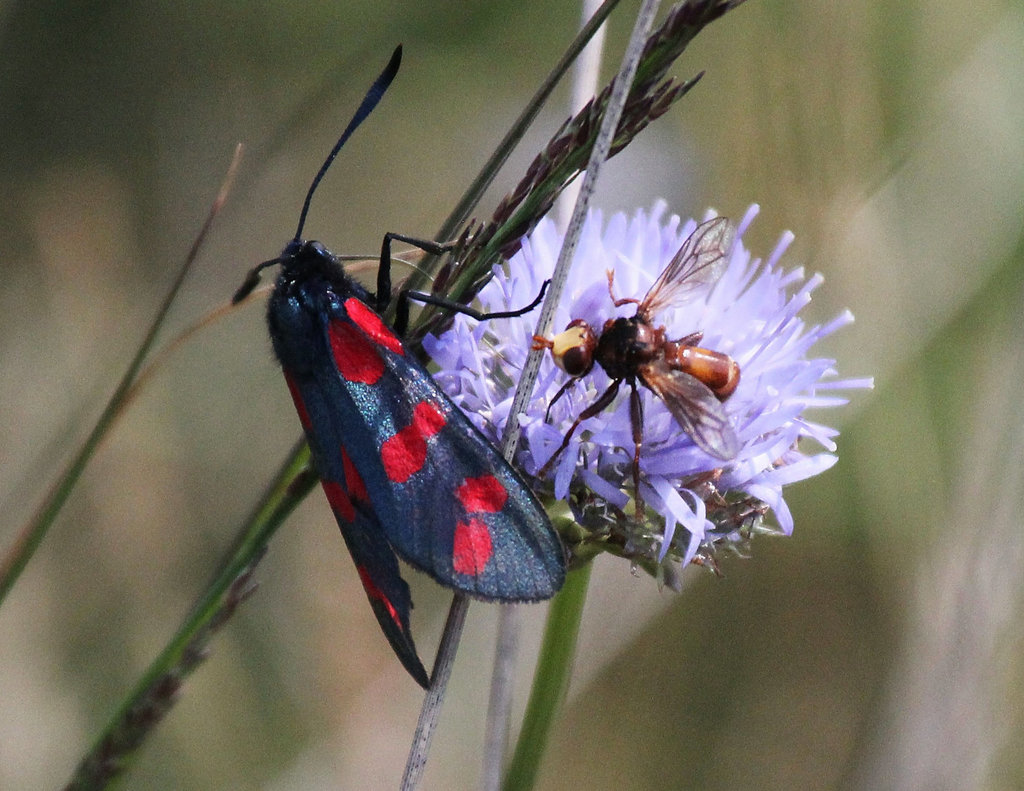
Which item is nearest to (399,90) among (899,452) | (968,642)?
(899,452)

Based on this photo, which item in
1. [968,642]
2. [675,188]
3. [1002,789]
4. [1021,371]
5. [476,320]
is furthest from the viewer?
[675,188]

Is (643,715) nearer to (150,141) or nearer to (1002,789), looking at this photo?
(1002,789)

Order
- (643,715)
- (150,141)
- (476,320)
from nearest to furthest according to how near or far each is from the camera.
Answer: (476,320), (643,715), (150,141)

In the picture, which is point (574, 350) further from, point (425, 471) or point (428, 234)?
point (428, 234)

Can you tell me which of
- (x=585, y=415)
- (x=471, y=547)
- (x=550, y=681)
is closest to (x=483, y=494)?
(x=471, y=547)

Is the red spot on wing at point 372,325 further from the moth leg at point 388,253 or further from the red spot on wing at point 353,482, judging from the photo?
the red spot on wing at point 353,482

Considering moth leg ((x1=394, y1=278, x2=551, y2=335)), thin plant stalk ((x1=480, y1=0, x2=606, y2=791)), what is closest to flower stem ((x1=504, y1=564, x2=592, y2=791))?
thin plant stalk ((x1=480, y1=0, x2=606, y2=791))

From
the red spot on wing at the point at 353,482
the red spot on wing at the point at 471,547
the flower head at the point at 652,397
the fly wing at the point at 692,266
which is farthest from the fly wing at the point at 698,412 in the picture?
the red spot on wing at the point at 353,482
